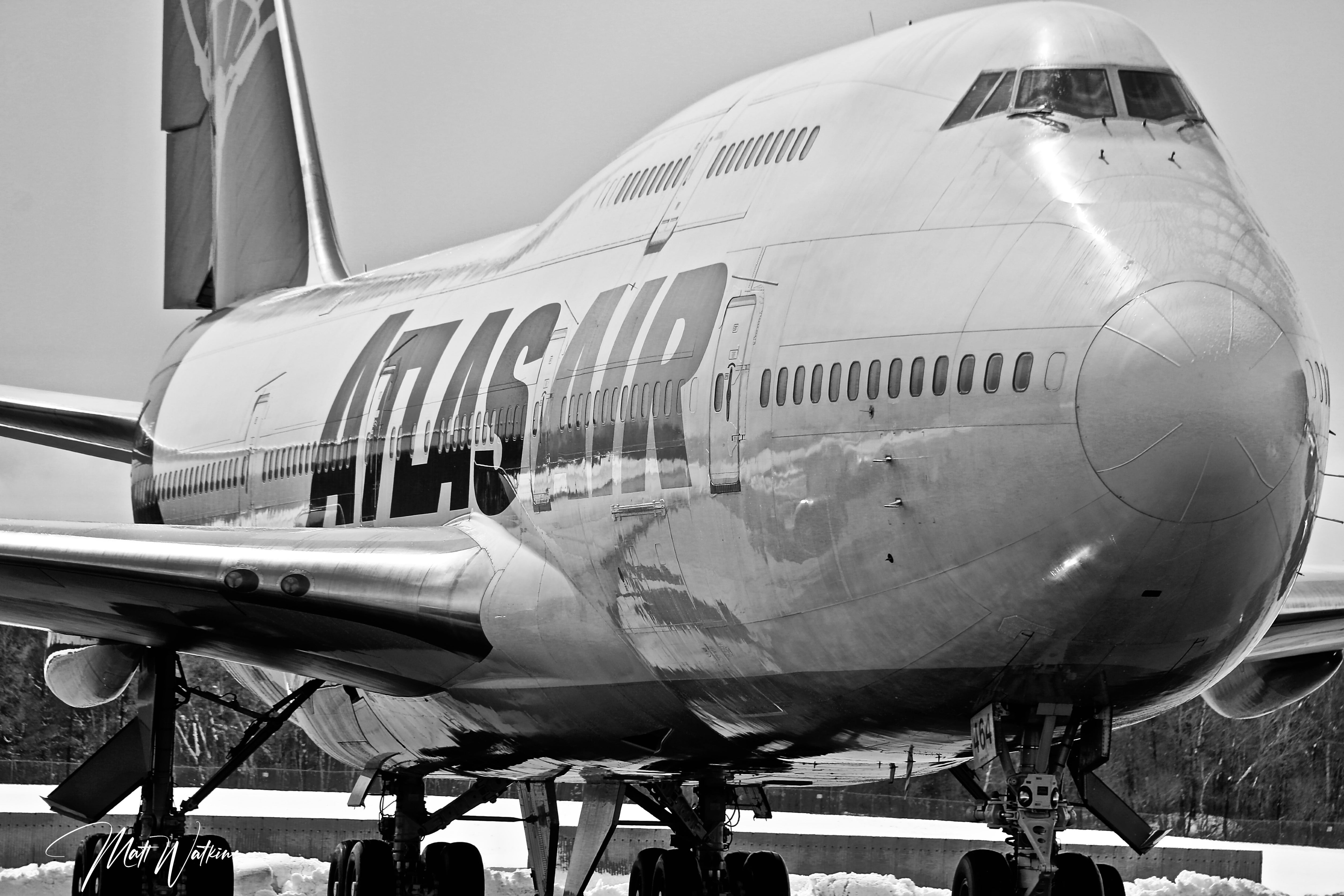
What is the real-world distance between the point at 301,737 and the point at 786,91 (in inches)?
2024

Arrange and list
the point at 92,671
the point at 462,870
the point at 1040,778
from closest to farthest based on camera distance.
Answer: the point at 1040,778
the point at 92,671
the point at 462,870

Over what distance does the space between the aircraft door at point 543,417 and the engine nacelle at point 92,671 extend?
13.6ft

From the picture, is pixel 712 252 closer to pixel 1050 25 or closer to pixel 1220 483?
pixel 1050 25

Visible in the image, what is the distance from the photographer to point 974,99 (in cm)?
973

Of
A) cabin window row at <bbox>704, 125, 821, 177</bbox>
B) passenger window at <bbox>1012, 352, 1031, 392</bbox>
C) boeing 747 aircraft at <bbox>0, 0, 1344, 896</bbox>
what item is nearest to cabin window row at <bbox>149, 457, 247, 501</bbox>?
boeing 747 aircraft at <bbox>0, 0, 1344, 896</bbox>

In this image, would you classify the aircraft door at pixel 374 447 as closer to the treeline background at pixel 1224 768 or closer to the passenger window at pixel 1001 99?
the passenger window at pixel 1001 99

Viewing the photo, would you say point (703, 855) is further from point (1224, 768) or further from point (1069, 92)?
point (1224, 768)

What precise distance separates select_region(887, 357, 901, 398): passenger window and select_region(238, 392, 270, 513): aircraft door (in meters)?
9.17

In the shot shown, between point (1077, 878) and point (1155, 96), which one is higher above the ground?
point (1155, 96)

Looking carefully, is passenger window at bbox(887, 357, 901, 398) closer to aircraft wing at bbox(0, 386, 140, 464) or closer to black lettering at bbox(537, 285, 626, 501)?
black lettering at bbox(537, 285, 626, 501)

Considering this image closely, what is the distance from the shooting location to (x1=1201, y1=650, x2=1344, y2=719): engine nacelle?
1620cm

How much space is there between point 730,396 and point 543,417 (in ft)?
7.85

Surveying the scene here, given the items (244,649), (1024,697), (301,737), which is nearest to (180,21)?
(244,649)

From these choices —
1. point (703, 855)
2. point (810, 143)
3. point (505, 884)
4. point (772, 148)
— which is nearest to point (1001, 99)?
point (810, 143)
